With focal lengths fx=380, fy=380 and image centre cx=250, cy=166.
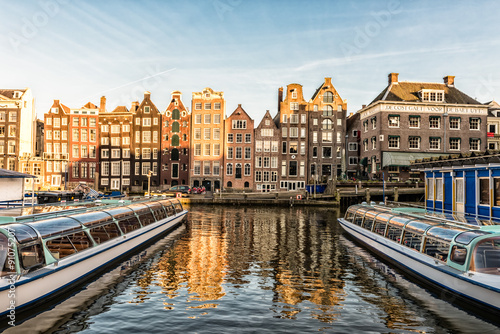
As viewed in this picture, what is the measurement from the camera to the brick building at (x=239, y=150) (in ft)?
245

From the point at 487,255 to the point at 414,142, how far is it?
190 ft

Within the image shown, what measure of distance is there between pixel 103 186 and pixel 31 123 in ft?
78.7

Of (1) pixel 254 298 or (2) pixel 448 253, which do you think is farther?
(2) pixel 448 253

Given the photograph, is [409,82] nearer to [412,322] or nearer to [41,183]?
[412,322]

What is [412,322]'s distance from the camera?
12.0 m

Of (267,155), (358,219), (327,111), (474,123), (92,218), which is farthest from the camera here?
(327,111)

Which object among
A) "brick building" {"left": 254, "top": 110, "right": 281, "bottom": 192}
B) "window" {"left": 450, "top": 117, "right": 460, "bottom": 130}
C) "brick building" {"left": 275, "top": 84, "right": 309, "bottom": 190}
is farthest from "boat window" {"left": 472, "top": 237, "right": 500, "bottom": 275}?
"brick building" {"left": 275, "top": 84, "right": 309, "bottom": 190}

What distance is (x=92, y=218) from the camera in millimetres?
18484

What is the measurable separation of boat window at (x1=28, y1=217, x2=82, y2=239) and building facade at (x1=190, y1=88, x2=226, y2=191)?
5841 centimetres

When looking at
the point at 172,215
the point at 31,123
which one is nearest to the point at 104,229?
the point at 172,215

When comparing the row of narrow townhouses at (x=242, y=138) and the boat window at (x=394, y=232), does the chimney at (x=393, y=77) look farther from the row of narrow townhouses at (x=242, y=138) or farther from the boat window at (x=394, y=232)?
the boat window at (x=394, y=232)

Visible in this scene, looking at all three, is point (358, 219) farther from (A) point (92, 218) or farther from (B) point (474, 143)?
(B) point (474, 143)

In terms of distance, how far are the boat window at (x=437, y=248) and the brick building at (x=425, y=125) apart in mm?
50785

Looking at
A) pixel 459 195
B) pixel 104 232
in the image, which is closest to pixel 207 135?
pixel 459 195
